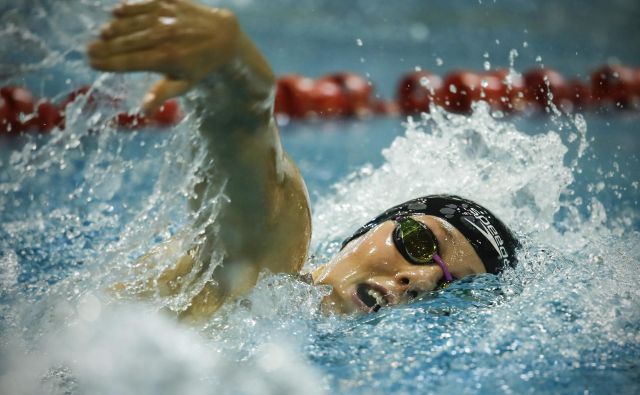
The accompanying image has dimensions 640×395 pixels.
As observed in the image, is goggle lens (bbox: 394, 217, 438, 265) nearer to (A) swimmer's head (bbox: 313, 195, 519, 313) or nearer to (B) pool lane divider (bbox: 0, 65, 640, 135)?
(A) swimmer's head (bbox: 313, 195, 519, 313)

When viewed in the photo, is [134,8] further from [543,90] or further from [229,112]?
[543,90]

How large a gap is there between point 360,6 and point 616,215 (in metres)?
4.92

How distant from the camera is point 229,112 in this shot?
1109mm

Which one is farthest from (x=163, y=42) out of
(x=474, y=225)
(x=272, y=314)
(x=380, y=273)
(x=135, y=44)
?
(x=474, y=225)

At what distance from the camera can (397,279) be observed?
5.13 feet

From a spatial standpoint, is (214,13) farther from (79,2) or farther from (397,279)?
(397,279)

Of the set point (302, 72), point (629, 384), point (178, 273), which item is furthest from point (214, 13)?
point (302, 72)

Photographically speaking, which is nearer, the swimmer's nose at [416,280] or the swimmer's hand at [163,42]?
the swimmer's hand at [163,42]

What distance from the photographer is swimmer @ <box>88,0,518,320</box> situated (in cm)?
95

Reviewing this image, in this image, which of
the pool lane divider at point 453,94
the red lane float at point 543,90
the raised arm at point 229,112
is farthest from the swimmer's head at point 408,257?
the red lane float at point 543,90

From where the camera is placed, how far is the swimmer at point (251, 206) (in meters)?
0.95

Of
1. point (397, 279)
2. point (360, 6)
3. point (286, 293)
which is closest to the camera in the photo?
point (286, 293)

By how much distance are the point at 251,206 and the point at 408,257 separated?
48cm

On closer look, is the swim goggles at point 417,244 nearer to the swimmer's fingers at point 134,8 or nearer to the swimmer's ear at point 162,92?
the swimmer's ear at point 162,92
